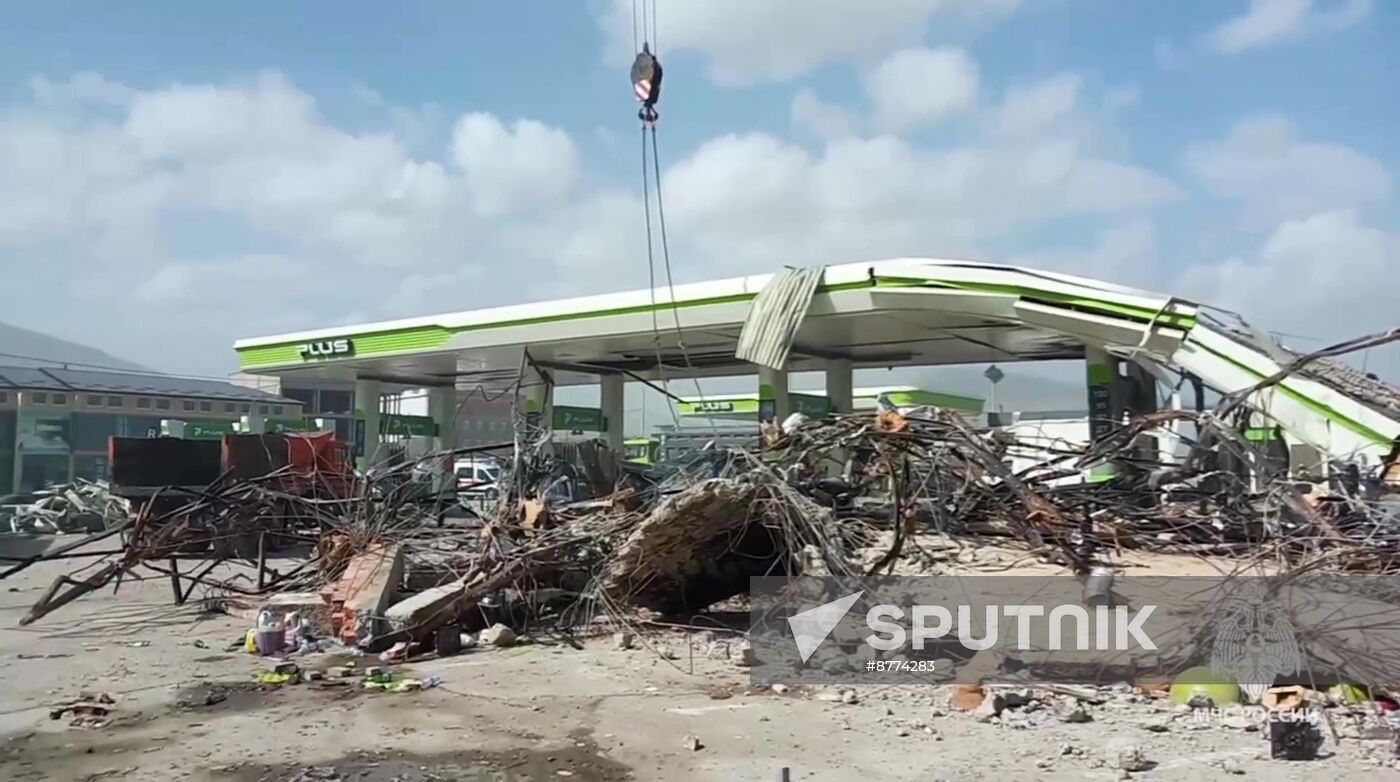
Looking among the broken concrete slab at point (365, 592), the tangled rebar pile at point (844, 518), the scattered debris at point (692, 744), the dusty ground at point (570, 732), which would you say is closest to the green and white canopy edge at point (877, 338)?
the tangled rebar pile at point (844, 518)

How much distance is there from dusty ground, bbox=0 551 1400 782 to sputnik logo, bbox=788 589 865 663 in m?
0.51

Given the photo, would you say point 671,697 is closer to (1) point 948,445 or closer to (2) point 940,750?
(2) point 940,750

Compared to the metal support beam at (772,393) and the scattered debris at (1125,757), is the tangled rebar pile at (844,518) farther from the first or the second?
the metal support beam at (772,393)

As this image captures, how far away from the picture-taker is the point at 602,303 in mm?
20578

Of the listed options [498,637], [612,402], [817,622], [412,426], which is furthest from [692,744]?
[412,426]

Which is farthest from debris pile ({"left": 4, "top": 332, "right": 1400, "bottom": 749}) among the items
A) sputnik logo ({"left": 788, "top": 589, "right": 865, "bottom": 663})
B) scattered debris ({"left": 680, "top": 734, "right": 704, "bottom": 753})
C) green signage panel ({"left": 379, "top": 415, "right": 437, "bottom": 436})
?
green signage panel ({"left": 379, "top": 415, "right": 437, "bottom": 436})

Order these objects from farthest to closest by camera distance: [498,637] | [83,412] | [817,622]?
[83,412]
[498,637]
[817,622]

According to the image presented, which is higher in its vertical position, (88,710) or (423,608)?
(423,608)

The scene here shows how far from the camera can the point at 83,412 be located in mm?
33531

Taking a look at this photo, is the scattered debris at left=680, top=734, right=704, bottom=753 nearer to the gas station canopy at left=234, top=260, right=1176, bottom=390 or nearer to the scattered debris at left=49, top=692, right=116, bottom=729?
the scattered debris at left=49, top=692, right=116, bottom=729

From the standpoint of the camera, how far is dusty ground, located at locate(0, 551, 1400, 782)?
201 inches

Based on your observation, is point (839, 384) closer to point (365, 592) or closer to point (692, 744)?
point (365, 592)

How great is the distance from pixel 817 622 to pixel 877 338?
554 inches
